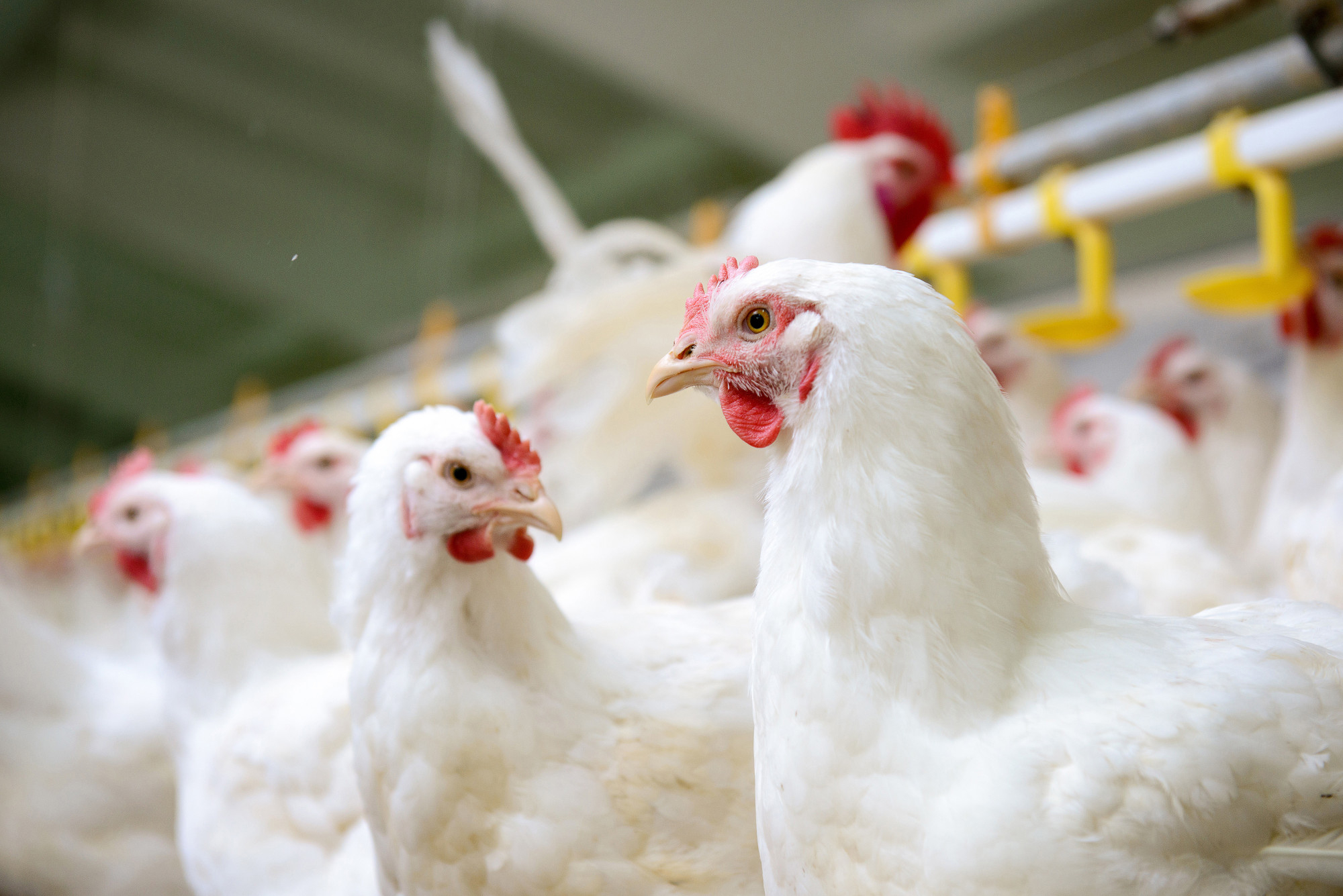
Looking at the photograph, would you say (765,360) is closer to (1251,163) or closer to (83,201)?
(1251,163)

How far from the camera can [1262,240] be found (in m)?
1.91

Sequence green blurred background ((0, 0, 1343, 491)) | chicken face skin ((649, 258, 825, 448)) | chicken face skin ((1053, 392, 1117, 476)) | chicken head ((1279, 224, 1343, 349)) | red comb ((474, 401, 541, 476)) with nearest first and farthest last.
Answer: chicken face skin ((649, 258, 825, 448))
red comb ((474, 401, 541, 476))
chicken head ((1279, 224, 1343, 349))
chicken face skin ((1053, 392, 1117, 476))
green blurred background ((0, 0, 1343, 491))

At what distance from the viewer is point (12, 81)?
3.40 metres

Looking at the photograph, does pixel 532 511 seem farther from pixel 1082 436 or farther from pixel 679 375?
pixel 1082 436

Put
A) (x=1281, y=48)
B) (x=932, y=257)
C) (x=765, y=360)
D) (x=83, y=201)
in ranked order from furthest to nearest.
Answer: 1. (x=83, y=201)
2. (x=932, y=257)
3. (x=1281, y=48)
4. (x=765, y=360)

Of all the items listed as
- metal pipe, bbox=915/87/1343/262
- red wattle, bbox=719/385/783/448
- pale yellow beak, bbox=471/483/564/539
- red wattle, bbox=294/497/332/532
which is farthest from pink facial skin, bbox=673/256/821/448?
red wattle, bbox=294/497/332/532

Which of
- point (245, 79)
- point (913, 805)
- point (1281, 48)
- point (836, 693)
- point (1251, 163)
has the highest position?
point (245, 79)

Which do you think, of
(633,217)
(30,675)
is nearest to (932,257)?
(633,217)

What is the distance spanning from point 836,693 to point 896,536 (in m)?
0.14

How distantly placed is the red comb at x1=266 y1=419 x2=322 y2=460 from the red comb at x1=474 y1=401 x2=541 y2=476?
1309mm

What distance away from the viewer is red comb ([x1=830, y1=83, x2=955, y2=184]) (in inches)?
91.0

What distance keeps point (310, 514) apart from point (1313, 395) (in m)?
2.13

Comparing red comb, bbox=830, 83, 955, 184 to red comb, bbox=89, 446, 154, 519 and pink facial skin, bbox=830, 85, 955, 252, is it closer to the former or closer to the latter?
pink facial skin, bbox=830, 85, 955, 252

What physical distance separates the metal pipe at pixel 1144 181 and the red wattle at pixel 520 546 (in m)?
1.37
